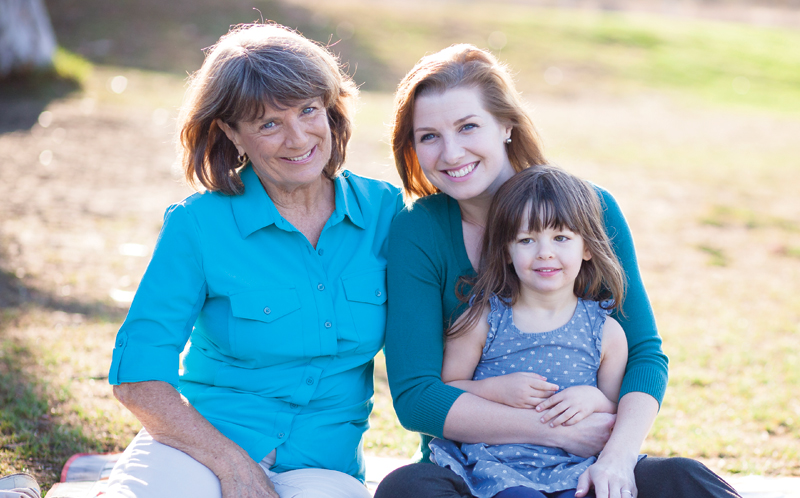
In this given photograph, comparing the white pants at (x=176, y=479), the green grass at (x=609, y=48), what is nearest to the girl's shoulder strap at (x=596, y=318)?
the white pants at (x=176, y=479)

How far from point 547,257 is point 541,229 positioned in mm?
96

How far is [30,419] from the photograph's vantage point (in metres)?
3.62

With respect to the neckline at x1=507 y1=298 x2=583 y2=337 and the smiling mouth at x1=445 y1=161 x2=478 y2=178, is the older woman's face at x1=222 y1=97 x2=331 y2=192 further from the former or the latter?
the neckline at x1=507 y1=298 x2=583 y2=337

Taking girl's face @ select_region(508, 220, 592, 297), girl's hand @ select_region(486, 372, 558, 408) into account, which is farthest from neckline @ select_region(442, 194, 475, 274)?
girl's hand @ select_region(486, 372, 558, 408)

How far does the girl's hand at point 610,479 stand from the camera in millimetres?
2119

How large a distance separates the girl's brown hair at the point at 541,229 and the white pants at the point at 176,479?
25.5 inches

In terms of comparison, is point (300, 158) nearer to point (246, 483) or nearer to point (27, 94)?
point (246, 483)

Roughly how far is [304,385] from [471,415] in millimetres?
571

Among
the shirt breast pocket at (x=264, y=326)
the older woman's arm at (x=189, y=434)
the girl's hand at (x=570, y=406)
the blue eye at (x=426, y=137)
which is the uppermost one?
the blue eye at (x=426, y=137)

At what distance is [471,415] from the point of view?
2301mm

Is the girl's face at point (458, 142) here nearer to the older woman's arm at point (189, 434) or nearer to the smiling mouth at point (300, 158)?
the smiling mouth at point (300, 158)

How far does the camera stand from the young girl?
2.30 meters

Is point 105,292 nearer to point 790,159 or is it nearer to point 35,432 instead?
point 35,432

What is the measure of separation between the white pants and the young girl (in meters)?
0.38
